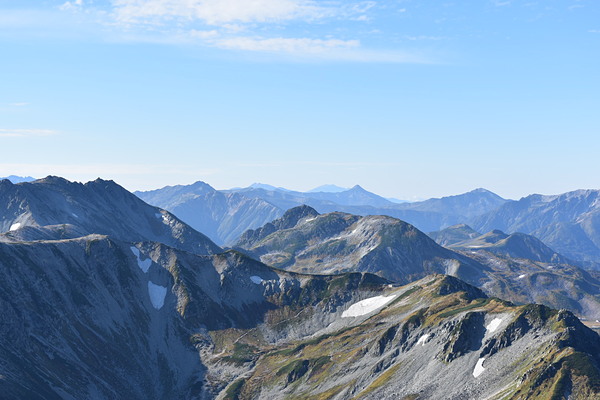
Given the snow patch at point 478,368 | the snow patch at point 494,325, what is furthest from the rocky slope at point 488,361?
the snow patch at point 478,368

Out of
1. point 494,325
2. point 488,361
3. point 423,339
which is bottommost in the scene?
point 423,339

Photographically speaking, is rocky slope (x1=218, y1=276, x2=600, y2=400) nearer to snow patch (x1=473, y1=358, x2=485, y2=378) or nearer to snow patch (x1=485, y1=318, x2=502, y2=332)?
snow patch (x1=485, y1=318, x2=502, y2=332)

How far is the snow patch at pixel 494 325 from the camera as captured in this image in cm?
17877

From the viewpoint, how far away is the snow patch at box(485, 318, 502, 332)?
587 feet

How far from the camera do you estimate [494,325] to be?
180000mm

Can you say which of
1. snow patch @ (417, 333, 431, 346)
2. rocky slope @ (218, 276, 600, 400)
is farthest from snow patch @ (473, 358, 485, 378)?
snow patch @ (417, 333, 431, 346)

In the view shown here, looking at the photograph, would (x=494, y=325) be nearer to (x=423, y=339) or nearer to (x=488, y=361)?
(x=488, y=361)

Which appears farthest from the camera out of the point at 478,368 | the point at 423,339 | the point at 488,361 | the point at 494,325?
the point at 423,339

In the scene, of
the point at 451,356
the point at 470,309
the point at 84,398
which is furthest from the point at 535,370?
the point at 84,398

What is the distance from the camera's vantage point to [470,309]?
199875 millimetres

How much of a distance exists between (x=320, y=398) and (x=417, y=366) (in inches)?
1278

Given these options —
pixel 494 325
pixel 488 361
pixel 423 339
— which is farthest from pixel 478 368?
pixel 423 339

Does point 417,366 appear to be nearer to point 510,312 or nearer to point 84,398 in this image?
point 510,312

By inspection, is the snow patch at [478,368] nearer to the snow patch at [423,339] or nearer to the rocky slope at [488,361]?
the rocky slope at [488,361]
